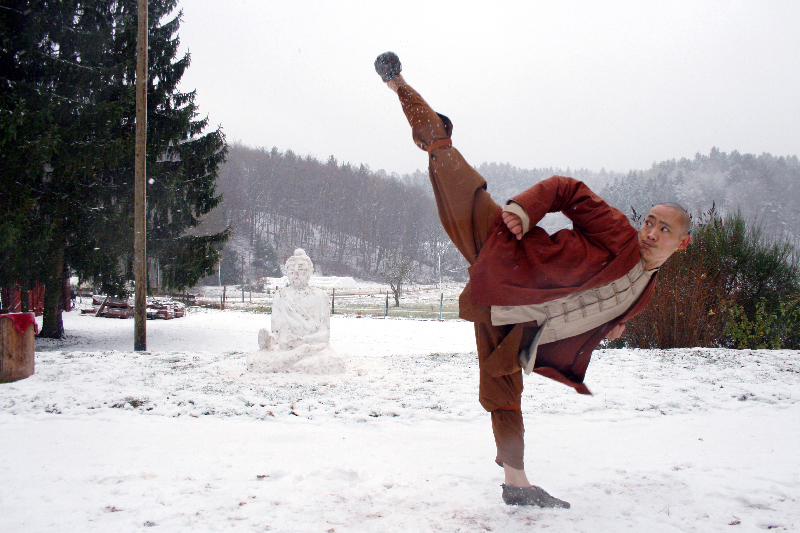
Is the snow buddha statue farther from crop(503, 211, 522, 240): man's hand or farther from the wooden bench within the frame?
crop(503, 211, 522, 240): man's hand

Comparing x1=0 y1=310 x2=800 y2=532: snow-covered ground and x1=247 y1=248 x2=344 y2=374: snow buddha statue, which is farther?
x1=247 y1=248 x2=344 y2=374: snow buddha statue

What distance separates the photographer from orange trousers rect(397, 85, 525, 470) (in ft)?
6.43

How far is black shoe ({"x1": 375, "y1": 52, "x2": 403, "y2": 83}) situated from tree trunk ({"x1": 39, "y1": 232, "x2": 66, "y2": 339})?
11.0 meters

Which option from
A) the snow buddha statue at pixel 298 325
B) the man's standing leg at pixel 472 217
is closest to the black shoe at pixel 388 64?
the man's standing leg at pixel 472 217

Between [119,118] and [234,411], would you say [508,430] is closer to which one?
[234,411]

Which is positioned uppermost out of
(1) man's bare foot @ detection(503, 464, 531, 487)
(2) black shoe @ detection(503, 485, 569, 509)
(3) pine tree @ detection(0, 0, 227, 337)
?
(3) pine tree @ detection(0, 0, 227, 337)

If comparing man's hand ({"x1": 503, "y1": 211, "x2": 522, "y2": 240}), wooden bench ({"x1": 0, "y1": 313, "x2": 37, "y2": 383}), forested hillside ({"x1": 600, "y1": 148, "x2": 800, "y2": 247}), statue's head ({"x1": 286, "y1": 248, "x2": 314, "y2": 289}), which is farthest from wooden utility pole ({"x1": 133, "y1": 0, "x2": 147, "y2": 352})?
forested hillside ({"x1": 600, "y1": 148, "x2": 800, "y2": 247})

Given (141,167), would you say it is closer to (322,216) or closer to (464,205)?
(464,205)

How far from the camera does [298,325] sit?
6355 mm

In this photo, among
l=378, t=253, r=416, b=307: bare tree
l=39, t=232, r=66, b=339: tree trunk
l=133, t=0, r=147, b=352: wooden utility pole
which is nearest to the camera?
l=133, t=0, r=147, b=352: wooden utility pole

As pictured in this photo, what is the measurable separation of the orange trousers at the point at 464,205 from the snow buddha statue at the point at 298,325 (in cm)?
434

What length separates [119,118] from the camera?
9.84 m

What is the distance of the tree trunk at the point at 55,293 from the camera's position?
10164mm

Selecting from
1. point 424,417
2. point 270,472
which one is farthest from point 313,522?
point 424,417
